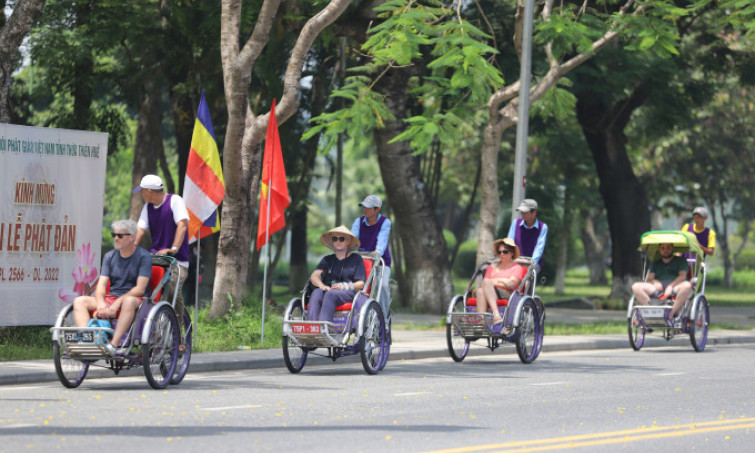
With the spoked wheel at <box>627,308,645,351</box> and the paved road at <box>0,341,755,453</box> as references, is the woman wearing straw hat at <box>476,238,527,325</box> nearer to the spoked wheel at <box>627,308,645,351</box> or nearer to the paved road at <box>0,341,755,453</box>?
the paved road at <box>0,341,755,453</box>

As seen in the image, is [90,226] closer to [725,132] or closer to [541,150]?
[541,150]

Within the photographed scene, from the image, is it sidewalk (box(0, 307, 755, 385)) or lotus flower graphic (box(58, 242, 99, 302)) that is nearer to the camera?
sidewalk (box(0, 307, 755, 385))

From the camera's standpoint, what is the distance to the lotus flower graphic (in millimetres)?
14625

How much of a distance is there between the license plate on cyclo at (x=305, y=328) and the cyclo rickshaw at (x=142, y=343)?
4.26 feet

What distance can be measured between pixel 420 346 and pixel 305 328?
4.34 meters

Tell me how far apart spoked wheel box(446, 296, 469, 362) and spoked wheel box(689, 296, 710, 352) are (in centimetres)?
404

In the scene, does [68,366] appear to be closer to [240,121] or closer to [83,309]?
[83,309]

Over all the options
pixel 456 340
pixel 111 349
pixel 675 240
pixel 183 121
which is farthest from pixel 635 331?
pixel 183 121

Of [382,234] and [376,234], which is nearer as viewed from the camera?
[382,234]

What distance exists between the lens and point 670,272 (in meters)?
18.7

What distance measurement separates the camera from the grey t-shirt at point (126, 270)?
11.9 meters

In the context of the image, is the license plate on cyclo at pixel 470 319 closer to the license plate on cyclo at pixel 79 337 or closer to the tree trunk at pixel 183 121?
the license plate on cyclo at pixel 79 337

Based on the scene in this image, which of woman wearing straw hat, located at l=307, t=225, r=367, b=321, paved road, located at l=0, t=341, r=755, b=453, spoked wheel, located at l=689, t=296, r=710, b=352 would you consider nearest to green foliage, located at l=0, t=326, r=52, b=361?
paved road, located at l=0, t=341, r=755, b=453

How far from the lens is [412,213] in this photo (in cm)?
2484
